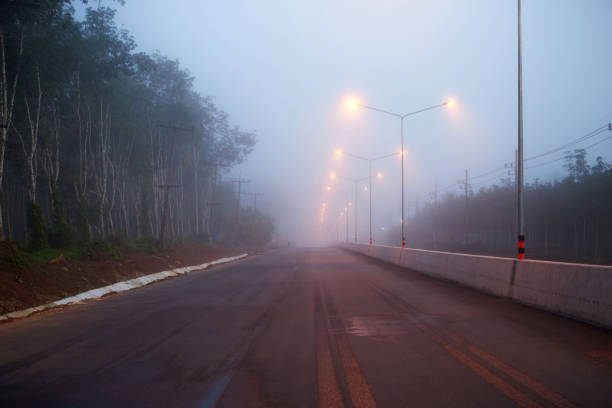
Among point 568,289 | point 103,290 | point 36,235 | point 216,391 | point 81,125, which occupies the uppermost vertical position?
point 81,125

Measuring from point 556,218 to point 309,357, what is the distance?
4895 cm

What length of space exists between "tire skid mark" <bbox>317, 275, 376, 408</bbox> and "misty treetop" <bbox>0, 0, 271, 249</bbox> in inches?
614

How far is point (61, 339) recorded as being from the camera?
7.76 m

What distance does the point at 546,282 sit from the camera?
31.2 feet

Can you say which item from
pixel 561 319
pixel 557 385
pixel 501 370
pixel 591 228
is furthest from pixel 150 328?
pixel 591 228

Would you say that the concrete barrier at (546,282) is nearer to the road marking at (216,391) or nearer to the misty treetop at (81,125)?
the road marking at (216,391)

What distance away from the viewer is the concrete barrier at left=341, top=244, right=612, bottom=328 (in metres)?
7.70

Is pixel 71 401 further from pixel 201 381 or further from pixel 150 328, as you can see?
pixel 150 328

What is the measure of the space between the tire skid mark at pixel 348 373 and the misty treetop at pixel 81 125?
15.6 meters

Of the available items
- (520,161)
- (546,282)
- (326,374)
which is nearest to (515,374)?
(326,374)

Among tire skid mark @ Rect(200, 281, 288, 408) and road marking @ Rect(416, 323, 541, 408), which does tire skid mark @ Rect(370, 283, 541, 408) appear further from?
tire skid mark @ Rect(200, 281, 288, 408)

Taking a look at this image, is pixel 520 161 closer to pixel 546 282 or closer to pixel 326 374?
pixel 546 282

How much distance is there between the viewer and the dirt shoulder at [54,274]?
11.8 meters

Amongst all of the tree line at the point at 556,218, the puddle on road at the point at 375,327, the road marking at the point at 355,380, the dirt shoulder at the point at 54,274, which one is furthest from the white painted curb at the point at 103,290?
the tree line at the point at 556,218
